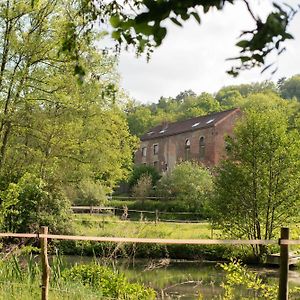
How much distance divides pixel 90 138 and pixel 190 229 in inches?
309

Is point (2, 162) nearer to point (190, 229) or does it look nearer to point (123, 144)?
point (123, 144)

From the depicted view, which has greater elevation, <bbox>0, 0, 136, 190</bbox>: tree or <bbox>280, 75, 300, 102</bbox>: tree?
<bbox>280, 75, 300, 102</bbox>: tree

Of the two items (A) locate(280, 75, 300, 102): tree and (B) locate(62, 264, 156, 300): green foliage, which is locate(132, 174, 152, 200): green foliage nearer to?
(B) locate(62, 264, 156, 300): green foliage

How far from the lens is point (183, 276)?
16531 mm

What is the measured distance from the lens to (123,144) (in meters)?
24.8

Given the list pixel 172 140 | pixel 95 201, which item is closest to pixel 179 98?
pixel 172 140

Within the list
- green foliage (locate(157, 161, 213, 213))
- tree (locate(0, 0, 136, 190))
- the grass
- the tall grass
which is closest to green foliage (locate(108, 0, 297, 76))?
the tall grass

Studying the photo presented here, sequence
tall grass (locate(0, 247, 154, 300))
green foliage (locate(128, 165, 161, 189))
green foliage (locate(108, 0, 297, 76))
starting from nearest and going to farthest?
green foliage (locate(108, 0, 297, 76))
tall grass (locate(0, 247, 154, 300))
green foliage (locate(128, 165, 161, 189))

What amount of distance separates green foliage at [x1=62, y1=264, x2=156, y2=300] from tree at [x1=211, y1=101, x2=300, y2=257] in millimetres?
12867

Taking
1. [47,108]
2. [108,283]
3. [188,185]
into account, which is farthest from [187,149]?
[108,283]

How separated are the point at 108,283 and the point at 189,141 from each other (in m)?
39.6

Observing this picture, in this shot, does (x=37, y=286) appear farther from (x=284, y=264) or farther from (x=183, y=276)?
(x=183, y=276)

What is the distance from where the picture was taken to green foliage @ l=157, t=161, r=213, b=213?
34125mm

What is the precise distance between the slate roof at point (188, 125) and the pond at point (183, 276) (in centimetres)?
2525
